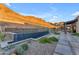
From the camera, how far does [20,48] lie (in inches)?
69.3

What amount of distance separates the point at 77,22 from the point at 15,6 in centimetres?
65

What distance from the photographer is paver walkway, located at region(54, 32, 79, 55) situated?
1.73 metres

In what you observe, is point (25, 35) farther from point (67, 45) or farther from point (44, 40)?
point (67, 45)

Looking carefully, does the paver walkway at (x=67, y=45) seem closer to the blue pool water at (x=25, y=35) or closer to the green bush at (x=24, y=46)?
the blue pool water at (x=25, y=35)

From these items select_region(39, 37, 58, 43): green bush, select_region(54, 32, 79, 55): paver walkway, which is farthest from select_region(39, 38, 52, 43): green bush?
select_region(54, 32, 79, 55): paver walkway

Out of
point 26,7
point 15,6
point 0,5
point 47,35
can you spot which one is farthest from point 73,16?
point 0,5

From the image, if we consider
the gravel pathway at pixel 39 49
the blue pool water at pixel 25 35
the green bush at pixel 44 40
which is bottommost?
the gravel pathway at pixel 39 49

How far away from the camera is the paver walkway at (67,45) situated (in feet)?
5.69

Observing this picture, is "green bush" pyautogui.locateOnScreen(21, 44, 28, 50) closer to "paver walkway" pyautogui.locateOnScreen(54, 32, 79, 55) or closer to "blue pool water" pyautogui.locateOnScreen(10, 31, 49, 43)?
"blue pool water" pyautogui.locateOnScreen(10, 31, 49, 43)

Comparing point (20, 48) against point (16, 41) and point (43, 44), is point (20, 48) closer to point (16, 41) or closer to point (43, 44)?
point (16, 41)

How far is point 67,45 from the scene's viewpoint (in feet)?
5.79

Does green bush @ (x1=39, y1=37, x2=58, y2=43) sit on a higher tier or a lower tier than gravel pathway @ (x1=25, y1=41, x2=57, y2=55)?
higher

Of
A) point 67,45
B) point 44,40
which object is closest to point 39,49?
point 44,40

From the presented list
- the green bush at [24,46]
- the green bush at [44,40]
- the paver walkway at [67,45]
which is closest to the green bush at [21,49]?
the green bush at [24,46]
